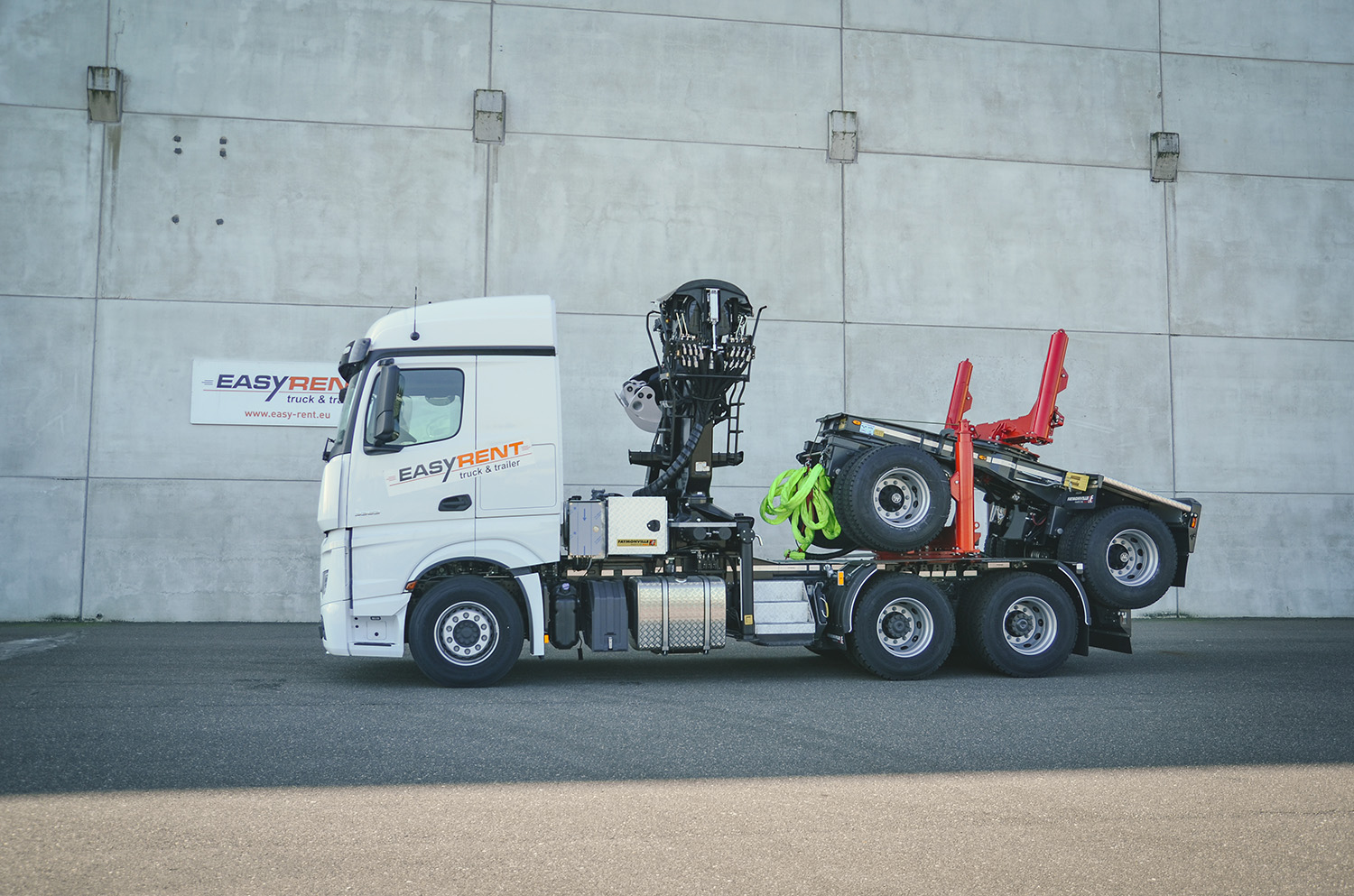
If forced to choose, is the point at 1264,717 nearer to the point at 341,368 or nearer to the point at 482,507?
the point at 482,507

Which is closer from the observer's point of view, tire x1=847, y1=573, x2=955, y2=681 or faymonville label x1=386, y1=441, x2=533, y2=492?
faymonville label x1=386, y1=441, x2=533, y2=492

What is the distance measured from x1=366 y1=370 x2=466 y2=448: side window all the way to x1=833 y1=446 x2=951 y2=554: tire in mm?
3318

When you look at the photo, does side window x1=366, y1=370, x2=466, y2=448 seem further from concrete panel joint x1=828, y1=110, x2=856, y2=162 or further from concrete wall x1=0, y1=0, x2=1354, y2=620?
concrete panel joint x1=828, y1=110, x2=856, y2=162

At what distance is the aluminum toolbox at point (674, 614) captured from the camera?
8.88 meters

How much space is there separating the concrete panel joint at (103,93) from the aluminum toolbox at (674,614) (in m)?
10.6

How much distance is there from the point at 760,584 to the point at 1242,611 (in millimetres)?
10174

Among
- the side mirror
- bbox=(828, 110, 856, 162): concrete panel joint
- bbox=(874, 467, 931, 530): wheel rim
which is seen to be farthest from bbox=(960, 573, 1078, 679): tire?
bbox=(828, 110, 856, 162): concrete panel joint

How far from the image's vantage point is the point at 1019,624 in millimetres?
9555

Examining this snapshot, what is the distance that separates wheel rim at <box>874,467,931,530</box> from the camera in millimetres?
9305

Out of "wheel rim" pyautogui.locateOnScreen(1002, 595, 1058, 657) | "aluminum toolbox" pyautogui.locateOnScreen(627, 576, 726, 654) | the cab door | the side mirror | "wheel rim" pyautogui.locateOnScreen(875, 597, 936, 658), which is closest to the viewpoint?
the side mirror

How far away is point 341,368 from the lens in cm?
891

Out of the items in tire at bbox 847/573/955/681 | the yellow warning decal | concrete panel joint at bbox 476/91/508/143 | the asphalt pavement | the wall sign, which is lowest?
the asphalt pavement

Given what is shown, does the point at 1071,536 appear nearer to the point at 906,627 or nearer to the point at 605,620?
the point at 906,627

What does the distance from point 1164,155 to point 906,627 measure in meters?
10.8
